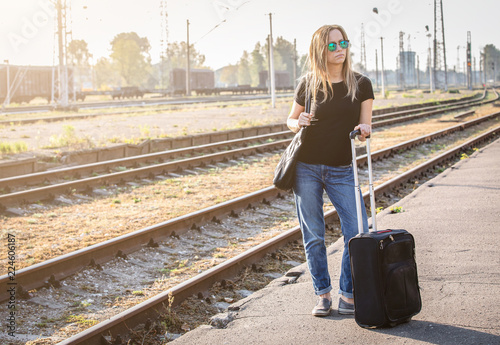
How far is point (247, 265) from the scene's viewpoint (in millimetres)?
6621

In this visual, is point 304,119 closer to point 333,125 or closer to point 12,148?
point 333,125

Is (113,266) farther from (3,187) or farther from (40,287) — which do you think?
(3,187)

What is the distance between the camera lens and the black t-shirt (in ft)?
14.3

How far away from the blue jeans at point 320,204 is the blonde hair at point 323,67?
54 cm

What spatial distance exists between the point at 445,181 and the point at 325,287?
25.2 feet

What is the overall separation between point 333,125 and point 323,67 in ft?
1.36

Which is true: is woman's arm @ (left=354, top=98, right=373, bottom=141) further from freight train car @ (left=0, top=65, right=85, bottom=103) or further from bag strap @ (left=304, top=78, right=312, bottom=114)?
freight train car @ (left=0, top=65, right=85, bottom=103)

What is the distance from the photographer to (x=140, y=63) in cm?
13662

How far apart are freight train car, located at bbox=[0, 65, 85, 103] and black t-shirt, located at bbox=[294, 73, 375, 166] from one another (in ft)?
160

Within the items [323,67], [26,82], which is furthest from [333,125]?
[26,82]

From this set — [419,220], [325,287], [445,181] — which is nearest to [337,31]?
[325,287]

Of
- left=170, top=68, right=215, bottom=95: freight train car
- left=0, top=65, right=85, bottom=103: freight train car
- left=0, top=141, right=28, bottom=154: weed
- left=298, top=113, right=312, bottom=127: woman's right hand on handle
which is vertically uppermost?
left=170, top=68, right=215, bottom=95: freight train car

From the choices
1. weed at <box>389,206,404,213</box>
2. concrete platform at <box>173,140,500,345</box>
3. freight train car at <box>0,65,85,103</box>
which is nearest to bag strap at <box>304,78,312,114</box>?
concrete platform at <box>173,140,500,345</box>

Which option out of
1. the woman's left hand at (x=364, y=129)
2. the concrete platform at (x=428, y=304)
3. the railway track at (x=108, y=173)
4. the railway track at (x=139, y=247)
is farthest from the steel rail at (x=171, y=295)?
the railway track at (x=108, y=173)
